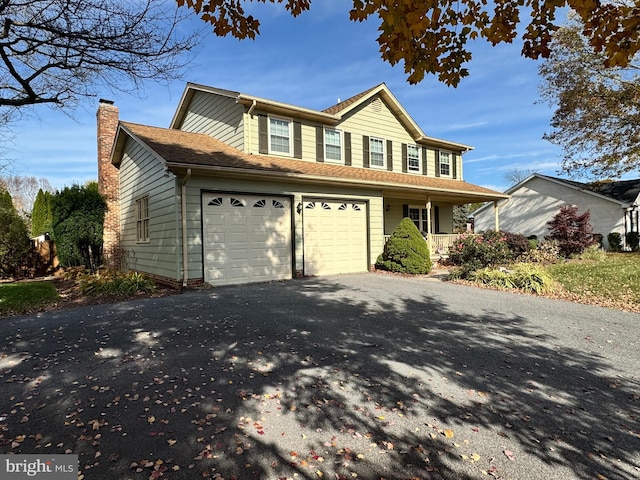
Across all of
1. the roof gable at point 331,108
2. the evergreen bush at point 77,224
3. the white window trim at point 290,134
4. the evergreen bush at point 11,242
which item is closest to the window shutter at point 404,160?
the roof gable at point 331,108

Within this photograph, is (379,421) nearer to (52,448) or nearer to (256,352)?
(256,352)

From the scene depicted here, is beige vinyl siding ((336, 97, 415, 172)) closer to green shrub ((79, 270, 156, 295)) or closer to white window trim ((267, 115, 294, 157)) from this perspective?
white window trim ((267, 115, 294, 157))

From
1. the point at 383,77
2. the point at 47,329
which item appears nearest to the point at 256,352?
the point at 47,329

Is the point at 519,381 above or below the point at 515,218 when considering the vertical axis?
below

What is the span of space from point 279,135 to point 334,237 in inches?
157

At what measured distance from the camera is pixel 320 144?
12.9m

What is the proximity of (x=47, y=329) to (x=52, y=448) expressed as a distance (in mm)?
3773

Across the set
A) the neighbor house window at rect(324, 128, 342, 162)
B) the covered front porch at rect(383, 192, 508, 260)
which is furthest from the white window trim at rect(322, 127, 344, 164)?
the covered front porch at rect(383, 192, 508, 260)

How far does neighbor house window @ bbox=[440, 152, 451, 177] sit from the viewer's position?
1730cm

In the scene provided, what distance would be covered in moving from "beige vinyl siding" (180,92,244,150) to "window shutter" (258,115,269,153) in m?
0.58

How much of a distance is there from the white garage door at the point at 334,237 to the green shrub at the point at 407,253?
1.01 meters

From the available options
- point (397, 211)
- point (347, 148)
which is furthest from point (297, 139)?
point (397, 211)

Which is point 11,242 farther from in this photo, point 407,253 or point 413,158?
point 413,158

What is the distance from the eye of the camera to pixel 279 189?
34.3 feet
